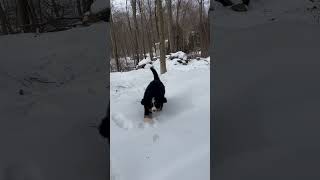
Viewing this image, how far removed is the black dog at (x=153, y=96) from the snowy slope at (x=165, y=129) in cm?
A: 2

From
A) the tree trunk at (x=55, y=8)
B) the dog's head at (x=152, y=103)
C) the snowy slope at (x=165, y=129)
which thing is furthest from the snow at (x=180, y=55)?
the tree trunk at (x=55, y=8)

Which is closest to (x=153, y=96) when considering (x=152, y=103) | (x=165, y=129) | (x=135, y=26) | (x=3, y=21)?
(x=152, y=103)

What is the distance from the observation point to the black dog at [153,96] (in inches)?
57.4

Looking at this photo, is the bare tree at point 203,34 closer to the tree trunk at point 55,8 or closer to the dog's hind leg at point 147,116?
the dog's hind leg at point 147,116

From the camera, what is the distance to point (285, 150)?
161 cm

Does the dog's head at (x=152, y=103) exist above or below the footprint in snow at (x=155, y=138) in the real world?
above

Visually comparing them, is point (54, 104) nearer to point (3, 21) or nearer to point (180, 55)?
point (3, 21)

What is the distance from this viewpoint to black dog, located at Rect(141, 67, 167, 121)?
146 centimetres

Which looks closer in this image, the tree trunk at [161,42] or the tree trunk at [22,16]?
the tree trunk at [161,42]

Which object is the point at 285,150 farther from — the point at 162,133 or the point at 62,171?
the point at 62,171

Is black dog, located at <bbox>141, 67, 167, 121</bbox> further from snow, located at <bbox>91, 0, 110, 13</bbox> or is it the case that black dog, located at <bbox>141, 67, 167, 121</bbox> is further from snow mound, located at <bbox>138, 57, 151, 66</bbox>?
snow, located at <bbox>91, 0, 110, 13</bbox>

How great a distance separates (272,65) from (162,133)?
23.9 inches

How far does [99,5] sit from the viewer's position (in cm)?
153

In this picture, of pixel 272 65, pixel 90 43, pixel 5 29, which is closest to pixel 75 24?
pixel 90 43
